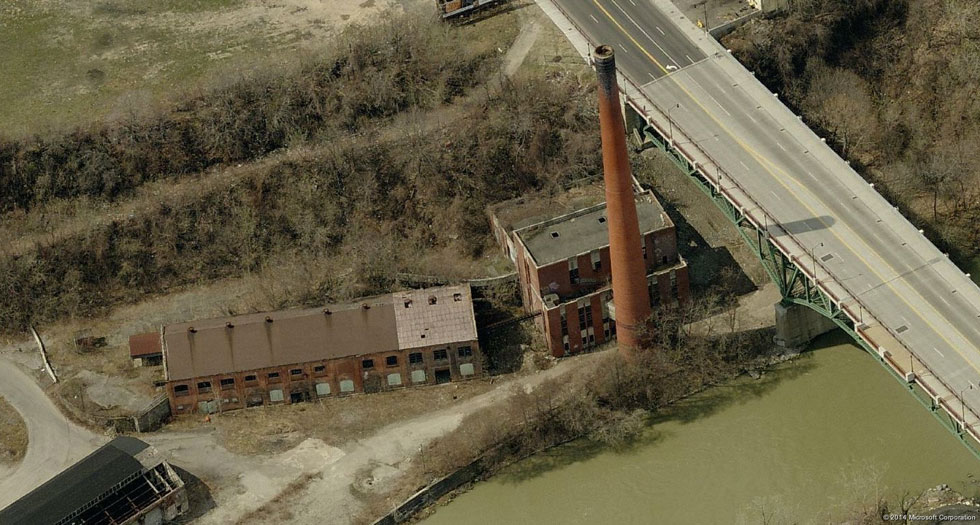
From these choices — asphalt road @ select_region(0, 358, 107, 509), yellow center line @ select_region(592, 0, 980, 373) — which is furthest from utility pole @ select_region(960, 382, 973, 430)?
asphalt road @ select_region(0, 358, 107, 509)

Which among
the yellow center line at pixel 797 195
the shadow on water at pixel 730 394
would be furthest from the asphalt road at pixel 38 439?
the yellow center line at pixel 797 195

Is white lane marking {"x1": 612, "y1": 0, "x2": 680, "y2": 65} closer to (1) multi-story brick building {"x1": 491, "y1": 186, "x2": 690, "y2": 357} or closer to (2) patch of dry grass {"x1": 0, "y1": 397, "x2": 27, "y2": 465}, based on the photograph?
(1) multi-story brick building {"x1": 491, "y1": 186, "x2": 690, "y2": 357}

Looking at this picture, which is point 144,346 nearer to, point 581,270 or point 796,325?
point 581,270

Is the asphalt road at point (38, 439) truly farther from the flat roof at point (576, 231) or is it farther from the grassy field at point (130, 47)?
the flat roof at point (576, 231)

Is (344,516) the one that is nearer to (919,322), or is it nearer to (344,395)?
(344,395)

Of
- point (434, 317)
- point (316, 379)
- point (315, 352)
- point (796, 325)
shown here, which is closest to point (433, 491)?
point (316, 379)
